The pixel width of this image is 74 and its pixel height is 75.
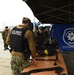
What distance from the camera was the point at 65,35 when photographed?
8797mm

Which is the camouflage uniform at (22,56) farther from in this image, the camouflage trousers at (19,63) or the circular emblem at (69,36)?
the circular emblem at (69,36)

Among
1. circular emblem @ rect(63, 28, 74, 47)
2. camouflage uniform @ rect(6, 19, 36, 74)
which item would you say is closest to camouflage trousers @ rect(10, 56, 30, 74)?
camouflage uniform @ rect(6, 19, 36, 74)

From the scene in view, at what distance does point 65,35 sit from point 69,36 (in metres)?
0.16

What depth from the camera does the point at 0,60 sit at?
10.6m

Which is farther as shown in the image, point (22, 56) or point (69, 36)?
point (69, 36)

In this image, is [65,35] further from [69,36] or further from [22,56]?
[22,56]

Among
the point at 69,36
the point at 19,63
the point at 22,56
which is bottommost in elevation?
the point at 19,63

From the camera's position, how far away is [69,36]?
8773 millimetres

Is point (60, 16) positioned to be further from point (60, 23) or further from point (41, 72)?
Result: point (41, 72)

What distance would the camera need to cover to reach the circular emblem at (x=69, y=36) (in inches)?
340

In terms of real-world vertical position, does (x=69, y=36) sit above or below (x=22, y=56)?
above

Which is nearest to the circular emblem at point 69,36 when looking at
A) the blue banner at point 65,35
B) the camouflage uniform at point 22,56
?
the blue banner at point 65,35

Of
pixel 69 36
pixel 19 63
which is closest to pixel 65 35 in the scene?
pixel 69 36

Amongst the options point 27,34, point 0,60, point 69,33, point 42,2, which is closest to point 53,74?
point 27,34
